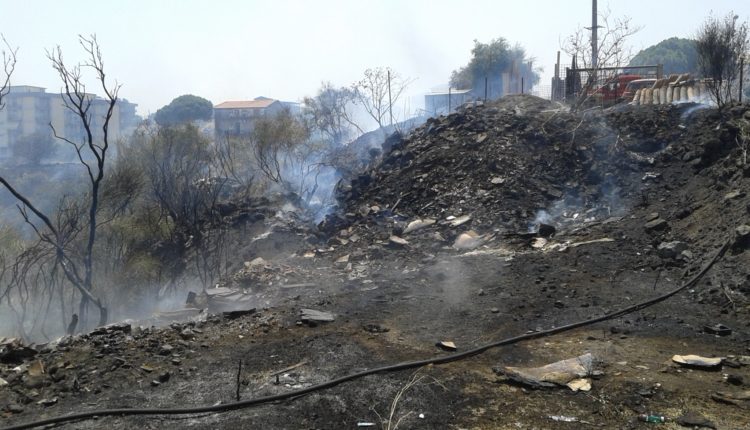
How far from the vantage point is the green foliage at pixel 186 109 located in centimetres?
5397

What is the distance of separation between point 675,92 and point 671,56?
130 ft

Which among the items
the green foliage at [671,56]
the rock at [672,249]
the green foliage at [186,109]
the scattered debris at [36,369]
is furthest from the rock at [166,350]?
the green foliage at [186,109]

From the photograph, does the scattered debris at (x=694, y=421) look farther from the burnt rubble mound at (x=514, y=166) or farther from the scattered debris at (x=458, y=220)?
the scattered debris at (x=458, y=220)

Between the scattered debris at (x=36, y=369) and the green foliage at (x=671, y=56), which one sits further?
the green foliage at (x=671, y=56)

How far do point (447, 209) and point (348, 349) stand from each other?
615cm

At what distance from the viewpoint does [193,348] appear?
19.3ft

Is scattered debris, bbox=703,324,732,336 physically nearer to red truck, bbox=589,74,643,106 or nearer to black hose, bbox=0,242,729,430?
black hose, bbox=0,242,729,430

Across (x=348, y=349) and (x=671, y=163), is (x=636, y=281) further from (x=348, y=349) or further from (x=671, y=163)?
(x=671, y=163)

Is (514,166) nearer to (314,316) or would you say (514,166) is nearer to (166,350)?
(314,316)

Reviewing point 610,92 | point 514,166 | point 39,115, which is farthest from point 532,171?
point 39,115

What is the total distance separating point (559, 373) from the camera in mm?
4742

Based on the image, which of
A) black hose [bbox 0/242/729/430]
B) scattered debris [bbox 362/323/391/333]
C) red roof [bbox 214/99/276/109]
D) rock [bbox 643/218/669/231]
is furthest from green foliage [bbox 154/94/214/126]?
black hose [bbox 0/242/729/430]

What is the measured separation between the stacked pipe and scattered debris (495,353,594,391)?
11083mm

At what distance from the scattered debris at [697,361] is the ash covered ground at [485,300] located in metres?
0.06
